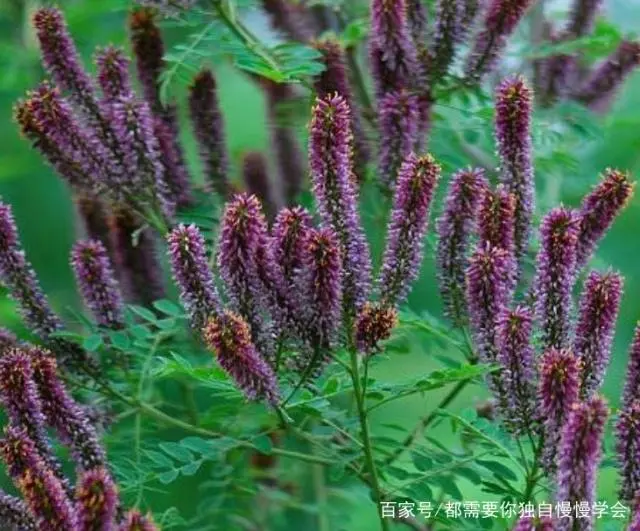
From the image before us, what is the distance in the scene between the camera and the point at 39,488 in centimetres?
129

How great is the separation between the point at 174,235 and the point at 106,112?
36 cm

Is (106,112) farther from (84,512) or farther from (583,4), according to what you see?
(583,4)

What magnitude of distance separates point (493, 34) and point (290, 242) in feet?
1.79

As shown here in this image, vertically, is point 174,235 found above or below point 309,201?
above

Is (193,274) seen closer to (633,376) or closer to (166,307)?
(166,307)

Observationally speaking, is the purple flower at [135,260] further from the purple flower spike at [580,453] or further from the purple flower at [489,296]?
the purple flower spike at [580,453]

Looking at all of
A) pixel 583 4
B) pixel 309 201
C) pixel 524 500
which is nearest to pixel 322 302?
pixel 524 500

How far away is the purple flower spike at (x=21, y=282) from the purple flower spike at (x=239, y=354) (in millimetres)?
321

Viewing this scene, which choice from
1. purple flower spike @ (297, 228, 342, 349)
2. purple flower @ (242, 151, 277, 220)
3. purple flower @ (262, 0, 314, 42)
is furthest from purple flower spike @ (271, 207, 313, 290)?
purple flower @ (262, 0, 314, 42)

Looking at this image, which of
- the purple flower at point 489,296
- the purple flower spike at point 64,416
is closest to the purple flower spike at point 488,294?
the purple flower at point 489,296

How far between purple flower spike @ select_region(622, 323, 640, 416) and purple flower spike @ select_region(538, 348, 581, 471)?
9cm

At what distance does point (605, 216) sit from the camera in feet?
5.25

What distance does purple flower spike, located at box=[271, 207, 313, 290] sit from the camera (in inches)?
55.8

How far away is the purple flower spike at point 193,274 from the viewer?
1453 millimetres
